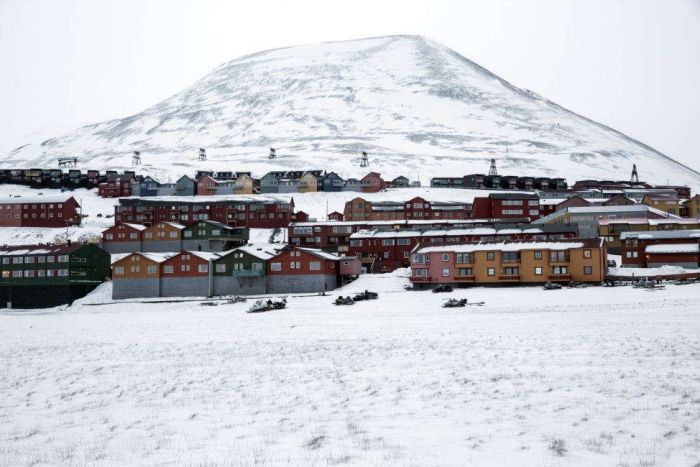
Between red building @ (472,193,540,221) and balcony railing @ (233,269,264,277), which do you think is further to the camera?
red building @ (472,193,540,221)

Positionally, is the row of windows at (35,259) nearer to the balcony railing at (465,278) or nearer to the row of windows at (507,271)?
the row of windows at (507,271)

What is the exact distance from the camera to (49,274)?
225ft

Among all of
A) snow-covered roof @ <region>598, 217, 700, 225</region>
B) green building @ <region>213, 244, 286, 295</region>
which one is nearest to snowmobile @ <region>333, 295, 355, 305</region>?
green building @ <region>213, 244, 286, 295</region>

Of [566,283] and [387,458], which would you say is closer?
[387,458]

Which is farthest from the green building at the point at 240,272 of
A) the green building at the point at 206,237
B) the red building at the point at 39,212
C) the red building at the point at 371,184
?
the red building at the point at 371,184

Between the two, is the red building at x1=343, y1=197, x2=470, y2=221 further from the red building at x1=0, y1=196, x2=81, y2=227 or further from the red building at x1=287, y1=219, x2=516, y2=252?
the red building at x1=0, y1=196, x2=81, y2=227

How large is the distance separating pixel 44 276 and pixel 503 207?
71.4 meters

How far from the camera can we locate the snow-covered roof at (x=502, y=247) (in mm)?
58281

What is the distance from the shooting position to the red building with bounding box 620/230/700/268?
62.9 meters

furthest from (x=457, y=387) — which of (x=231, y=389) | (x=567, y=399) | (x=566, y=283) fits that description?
(x=566, y=283)

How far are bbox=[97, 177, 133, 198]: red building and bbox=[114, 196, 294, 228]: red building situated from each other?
28.4m

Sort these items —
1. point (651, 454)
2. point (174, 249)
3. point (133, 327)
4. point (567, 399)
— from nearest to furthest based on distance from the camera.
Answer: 1. point (651, 454)
2. point (567, 399)
3. point (133, 327)
4. point (174, 249)

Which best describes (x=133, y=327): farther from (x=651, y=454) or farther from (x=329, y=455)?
(x=651, y=454)

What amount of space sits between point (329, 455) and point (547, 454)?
3.80m
